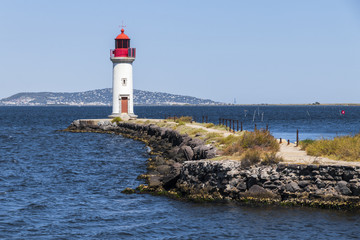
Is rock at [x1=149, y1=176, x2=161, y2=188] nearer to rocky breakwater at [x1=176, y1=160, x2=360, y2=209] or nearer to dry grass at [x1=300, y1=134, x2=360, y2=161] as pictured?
rocky breakwater at [x1=176, y1=160, x2=360, y2=209]

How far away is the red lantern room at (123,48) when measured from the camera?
5712 centimetres

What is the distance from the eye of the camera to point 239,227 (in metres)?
15.6

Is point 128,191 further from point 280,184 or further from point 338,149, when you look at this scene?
point 338,149

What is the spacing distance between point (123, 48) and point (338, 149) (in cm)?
4099

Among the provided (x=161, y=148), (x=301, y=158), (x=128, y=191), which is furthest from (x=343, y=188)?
(x=161, y=148)

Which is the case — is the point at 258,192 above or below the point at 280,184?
below

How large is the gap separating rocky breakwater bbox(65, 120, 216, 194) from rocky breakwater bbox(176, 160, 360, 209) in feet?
6.03

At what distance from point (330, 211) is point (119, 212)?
776 centimetres

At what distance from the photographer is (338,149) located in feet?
66.7

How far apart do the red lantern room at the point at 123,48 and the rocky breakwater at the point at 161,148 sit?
27.5 feet

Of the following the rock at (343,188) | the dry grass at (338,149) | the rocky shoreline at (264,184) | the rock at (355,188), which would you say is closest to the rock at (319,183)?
the rocky shoreline at (264,184)

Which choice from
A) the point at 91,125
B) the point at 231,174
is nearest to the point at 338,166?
the point at 231,174

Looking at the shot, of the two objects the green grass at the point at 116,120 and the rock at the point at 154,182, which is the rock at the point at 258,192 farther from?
the green grass at the point at 116,120

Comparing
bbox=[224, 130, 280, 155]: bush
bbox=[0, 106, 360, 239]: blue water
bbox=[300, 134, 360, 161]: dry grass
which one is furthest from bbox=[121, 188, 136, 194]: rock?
bbox=[300, 134, 360, 161]: dry grass
